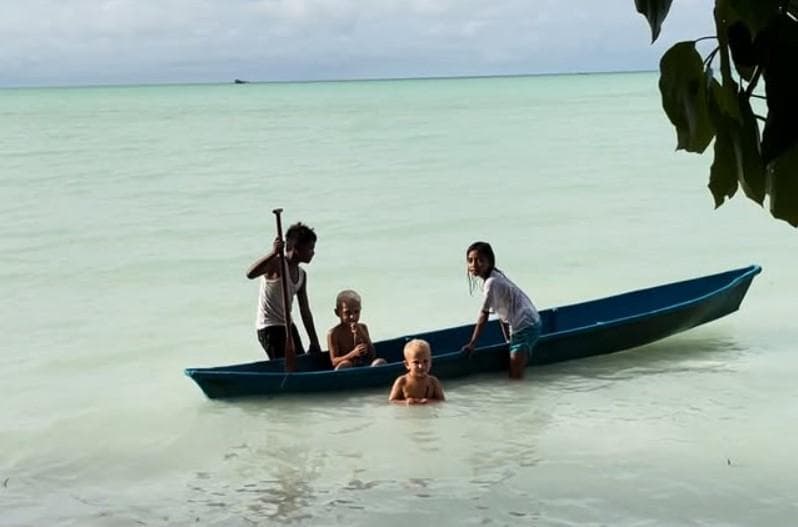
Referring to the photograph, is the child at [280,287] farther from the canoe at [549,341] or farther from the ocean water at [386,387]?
the ocean water at [386,387]

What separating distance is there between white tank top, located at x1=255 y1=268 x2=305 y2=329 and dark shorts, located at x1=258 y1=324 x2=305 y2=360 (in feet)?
0.13

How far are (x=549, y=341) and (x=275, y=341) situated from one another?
197cm

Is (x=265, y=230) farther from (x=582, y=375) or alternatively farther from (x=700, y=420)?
(x=700, y=420)

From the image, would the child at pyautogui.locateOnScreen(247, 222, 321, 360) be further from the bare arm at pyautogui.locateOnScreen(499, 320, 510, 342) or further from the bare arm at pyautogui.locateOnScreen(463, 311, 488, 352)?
the bare arm at pyautogui.locateOnScreen(499, 320, 510, 342)

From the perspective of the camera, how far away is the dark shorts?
8.18 metres

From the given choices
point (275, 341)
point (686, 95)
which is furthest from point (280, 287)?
point (686, 95)

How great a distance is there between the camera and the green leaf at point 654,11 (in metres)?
0.96

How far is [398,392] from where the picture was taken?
308 inches

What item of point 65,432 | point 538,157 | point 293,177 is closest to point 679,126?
point 65,432

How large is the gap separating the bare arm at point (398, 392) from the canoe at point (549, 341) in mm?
159

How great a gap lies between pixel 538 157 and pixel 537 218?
1273 centimetres

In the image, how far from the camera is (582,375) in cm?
866

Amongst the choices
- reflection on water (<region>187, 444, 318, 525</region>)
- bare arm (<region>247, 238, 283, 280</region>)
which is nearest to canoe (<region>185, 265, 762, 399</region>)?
bare arm (<region>247, 238, 283, 280</region>)

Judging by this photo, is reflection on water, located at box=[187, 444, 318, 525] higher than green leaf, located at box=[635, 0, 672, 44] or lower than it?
lower
